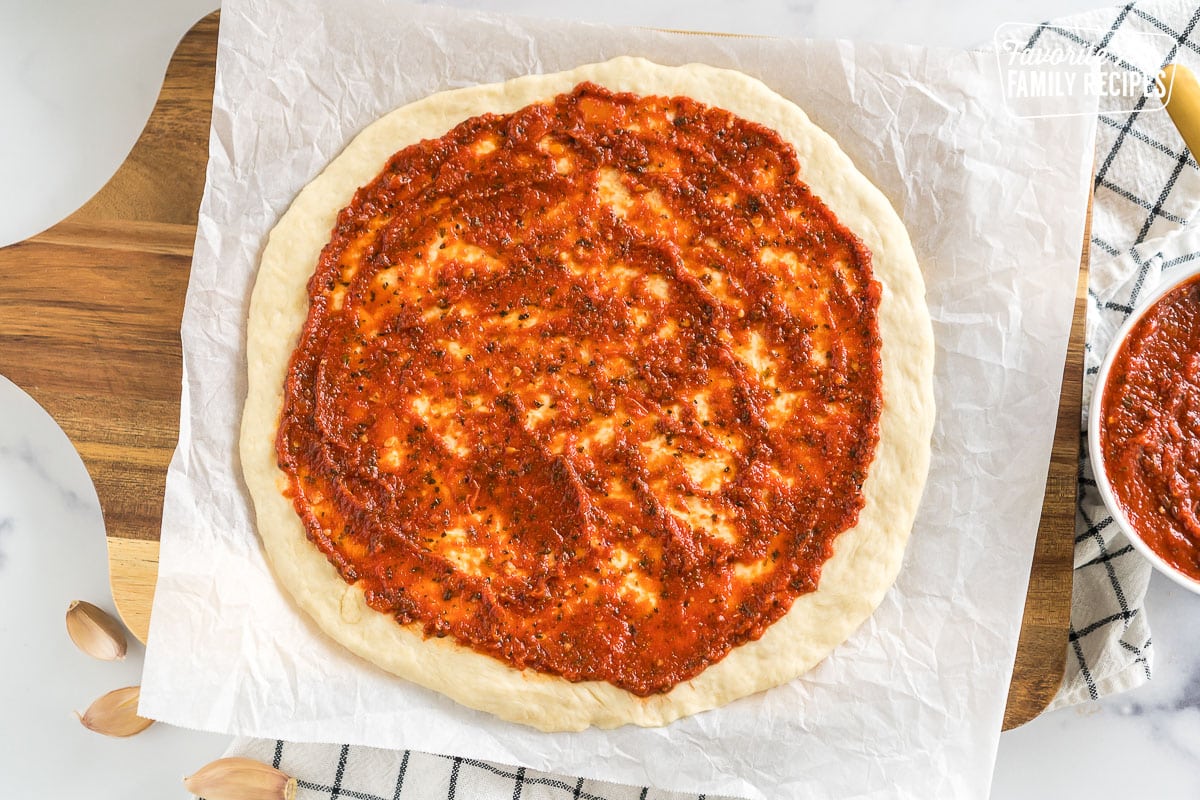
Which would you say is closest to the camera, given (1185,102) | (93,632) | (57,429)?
(1185,102)

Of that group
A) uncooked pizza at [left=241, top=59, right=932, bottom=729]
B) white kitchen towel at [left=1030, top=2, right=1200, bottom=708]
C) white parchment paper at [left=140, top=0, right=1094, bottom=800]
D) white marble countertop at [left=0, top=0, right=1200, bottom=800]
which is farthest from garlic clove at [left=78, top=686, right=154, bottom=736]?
white kitchen towel at [left=1030, top=2, right=1200, bottom=708]

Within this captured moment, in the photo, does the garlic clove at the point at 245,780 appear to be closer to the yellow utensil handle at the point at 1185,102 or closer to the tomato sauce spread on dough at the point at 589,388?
the tomato sauce spread on dough at the point at 589,388

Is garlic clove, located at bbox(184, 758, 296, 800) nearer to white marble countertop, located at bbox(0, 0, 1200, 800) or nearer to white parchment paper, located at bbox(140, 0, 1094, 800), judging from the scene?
white parchment paper, located at bbox(140, 0, 1094, 800)

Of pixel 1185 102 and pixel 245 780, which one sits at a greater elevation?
pixel 1185 102

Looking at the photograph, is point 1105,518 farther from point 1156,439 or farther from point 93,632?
point 93,632
